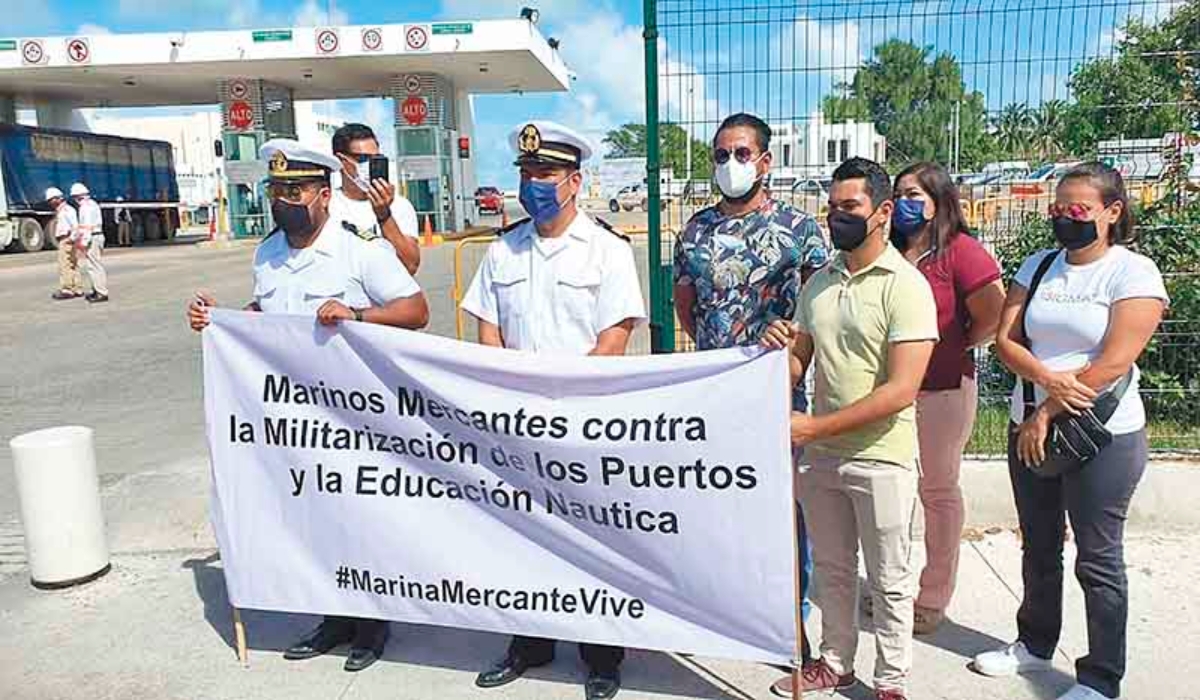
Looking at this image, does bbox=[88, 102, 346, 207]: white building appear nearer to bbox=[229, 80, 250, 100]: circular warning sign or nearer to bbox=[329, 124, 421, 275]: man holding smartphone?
bbox=[229, 80, 250, 100]: circular warning sign

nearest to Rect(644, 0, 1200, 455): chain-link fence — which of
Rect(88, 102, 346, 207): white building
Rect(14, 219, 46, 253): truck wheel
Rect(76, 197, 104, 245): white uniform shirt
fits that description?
Rect(76, 197, 104, 245): white uniform shirt

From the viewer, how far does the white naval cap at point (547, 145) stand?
11.2 feet

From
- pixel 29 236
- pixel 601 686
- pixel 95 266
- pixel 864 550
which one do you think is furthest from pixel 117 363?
pixel 29 236

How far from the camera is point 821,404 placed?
3.15m

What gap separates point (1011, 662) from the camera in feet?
11.4

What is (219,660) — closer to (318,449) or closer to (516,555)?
(318,449)

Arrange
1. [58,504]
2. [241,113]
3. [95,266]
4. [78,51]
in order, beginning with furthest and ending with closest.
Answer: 1. [241,113]
2. [78,51]
3. [95,266]
4. [58,504]

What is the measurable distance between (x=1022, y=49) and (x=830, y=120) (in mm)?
1010

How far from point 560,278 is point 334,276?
0.95 meters

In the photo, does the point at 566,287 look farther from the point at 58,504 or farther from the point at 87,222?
the point at 87,222

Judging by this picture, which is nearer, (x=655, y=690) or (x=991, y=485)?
(x=655, y=690)

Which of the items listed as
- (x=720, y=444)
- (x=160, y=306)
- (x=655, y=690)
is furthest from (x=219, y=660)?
(x=160, y=306)

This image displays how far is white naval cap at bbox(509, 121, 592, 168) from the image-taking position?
340 cm

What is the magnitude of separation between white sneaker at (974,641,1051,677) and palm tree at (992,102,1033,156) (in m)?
2.70
